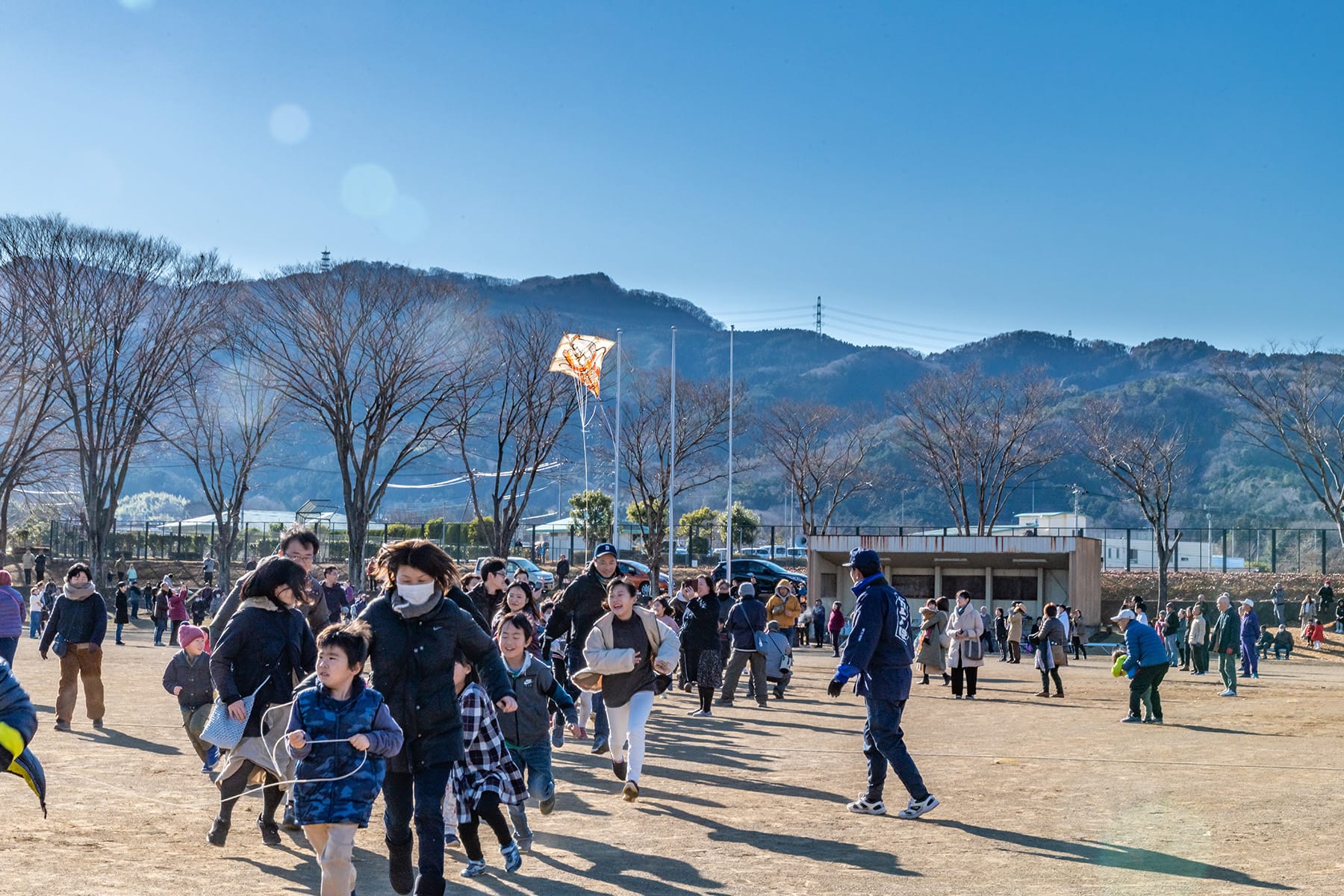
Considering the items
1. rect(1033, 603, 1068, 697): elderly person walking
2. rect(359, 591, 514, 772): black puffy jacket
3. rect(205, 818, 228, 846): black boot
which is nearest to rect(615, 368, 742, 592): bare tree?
rect(1033, 603, 1068, 697): elderly person walking

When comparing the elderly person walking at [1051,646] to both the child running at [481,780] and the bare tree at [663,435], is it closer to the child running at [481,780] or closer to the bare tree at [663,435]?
the child running at [481,780]

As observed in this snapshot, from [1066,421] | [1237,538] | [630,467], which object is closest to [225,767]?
[630,467]

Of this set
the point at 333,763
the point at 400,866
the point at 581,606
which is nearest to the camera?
the point at 333,763

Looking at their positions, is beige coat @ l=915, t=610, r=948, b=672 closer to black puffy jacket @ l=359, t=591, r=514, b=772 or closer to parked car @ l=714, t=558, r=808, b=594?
black puffy jacket @ l=359, t=591, r=514, b=772

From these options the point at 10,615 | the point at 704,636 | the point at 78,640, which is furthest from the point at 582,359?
the point at 10,615

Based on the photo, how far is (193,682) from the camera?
32.8ft

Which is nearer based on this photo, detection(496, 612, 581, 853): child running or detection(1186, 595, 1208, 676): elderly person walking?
detection(496, 612, 581, 853): child running

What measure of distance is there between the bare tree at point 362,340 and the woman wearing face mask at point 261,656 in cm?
2619

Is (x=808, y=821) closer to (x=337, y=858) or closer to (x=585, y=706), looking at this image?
(x=337, y=858)

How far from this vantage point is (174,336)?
3684 centimetres

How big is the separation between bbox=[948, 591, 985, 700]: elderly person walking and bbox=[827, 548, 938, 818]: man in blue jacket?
11.7m

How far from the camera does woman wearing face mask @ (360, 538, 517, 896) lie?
19.3 feet

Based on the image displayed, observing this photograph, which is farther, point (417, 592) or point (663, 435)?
point (663, 435)

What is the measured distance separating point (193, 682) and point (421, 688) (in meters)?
4.84
